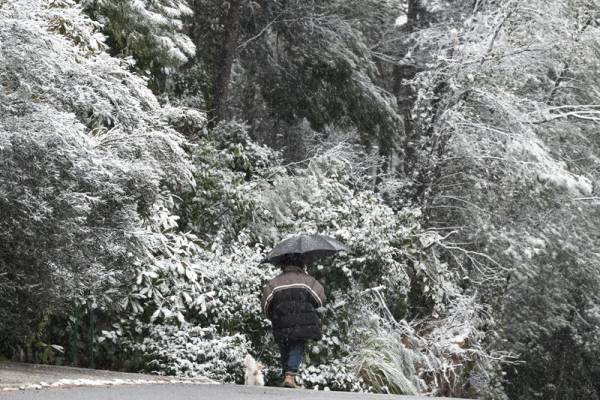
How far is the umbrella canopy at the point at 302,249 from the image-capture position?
1111 cm

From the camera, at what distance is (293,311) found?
35.0ft

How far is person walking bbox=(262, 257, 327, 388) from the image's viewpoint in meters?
10.6

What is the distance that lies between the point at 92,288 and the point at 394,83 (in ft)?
55.5

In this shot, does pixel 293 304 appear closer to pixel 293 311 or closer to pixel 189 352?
pixel 293 311

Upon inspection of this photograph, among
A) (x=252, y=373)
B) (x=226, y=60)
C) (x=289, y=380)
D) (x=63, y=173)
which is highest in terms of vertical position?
(x=226, y=60)

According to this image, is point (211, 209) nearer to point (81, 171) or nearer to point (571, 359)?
point (81, 171)

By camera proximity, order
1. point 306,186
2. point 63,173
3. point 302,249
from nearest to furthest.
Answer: point 63,173
point 302,249
point 306,186

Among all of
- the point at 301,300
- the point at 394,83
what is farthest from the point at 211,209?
the point at 394,83

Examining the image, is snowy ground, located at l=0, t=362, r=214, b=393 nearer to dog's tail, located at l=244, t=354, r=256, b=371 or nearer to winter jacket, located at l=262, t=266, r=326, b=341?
dog's tail, located at l=244, t=354, r=256, b=371

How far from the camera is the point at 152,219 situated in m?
11.3

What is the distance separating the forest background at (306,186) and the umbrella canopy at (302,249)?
3.47 feet

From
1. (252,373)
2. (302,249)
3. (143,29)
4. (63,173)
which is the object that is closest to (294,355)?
(252,373)

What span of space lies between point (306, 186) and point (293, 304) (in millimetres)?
4990

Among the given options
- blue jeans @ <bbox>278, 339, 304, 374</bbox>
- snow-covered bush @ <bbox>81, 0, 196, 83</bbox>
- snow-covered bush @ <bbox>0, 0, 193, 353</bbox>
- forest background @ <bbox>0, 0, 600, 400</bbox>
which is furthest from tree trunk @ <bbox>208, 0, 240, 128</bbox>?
blue jeans @ <bbox>278, 339, 304, 374</bbox>
